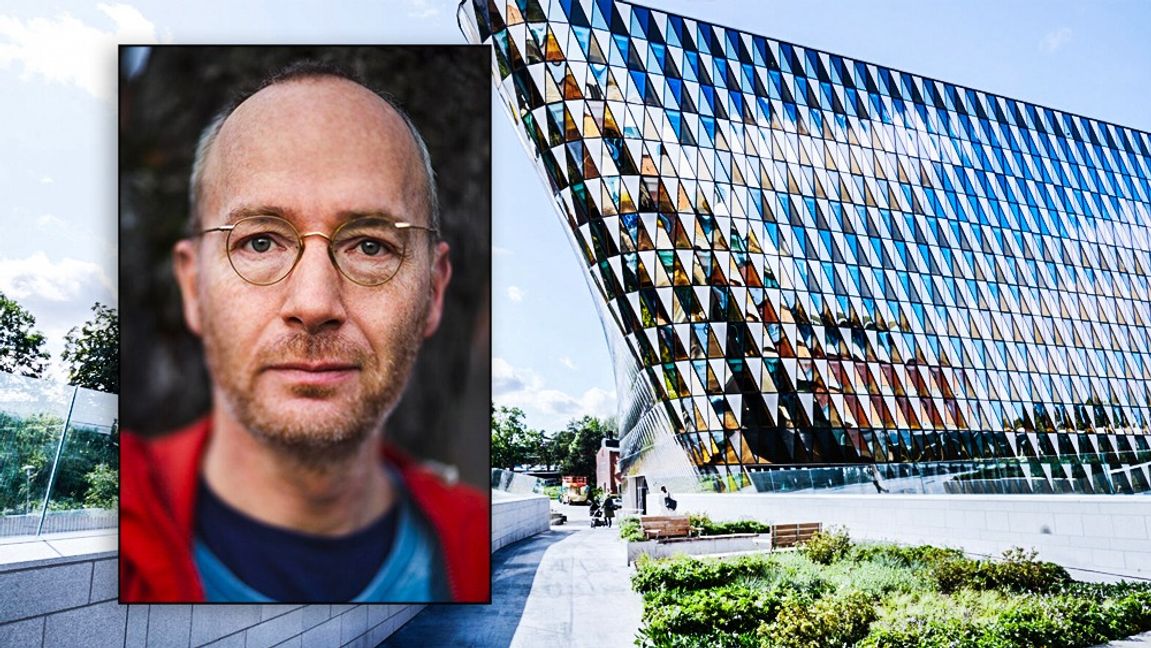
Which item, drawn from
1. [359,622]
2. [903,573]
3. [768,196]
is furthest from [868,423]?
[359,622]

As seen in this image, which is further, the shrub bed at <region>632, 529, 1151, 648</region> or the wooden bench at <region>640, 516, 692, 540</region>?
the wooden bench at <region>640, 516, 692, 540</region>

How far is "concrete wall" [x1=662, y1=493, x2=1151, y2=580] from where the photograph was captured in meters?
16.0

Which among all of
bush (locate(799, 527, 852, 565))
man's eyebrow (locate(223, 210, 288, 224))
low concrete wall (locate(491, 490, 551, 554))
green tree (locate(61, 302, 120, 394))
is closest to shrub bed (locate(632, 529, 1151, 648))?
bush (locate(799, 527, 852, 565))

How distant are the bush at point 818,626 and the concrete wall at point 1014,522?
25.1 feet

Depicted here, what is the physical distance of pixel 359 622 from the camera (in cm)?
1045

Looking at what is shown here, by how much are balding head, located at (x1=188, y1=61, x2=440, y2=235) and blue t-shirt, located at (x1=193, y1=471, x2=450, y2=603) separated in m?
2.75

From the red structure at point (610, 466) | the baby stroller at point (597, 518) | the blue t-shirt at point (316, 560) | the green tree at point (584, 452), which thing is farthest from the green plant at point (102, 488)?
the green tree at point (584, 452)

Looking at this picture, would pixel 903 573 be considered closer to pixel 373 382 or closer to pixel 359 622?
pixel 359 622

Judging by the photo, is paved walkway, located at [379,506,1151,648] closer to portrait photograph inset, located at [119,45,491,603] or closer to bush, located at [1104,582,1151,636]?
bush, located at [1104,582,1151,636]

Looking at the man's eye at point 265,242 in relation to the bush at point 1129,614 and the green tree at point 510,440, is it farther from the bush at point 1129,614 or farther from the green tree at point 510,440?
the green tree at point 510,440

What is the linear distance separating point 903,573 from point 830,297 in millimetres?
34645

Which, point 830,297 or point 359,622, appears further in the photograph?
point 830,297

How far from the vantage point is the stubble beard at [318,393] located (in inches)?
314

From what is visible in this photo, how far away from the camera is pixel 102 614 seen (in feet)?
23.0
